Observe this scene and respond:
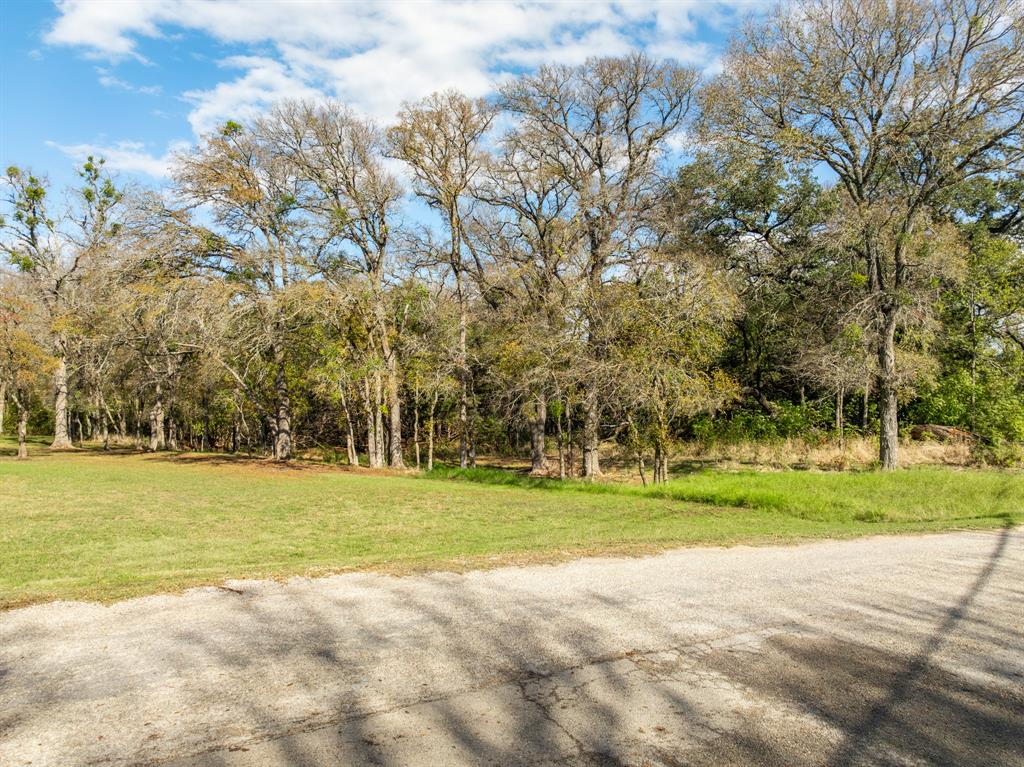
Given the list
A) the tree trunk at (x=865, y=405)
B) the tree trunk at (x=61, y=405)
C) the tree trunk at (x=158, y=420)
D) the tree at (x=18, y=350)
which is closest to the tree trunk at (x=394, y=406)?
the tree trunk at (x=158, y=420)

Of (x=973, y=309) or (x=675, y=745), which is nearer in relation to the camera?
(x=675, y=745)

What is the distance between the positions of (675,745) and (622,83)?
25751mm

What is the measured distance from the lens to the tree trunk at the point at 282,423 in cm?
2828

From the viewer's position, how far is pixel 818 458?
2467 centimetres

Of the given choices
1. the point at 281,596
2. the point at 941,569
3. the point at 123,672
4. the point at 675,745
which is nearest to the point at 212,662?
the point at 123,672

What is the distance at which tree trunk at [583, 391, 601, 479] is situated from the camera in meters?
18.2

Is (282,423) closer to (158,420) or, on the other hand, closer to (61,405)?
(158,420)

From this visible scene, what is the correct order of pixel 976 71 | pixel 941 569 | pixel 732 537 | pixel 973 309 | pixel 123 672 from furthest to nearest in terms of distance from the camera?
pixel 973 309
pixel 976 71
pixel 732 537
pixel 941 569
pixel 123 672

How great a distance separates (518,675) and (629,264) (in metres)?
18.3

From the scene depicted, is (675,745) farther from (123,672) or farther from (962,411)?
(962,411)

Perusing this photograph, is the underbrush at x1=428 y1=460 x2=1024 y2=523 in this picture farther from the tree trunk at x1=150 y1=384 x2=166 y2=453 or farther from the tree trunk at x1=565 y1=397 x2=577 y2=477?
the tree trunk at x1=150 y1=384 x2=166 y2=453

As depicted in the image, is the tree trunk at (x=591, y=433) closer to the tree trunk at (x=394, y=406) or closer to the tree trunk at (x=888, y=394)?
the tree trunk at (x=394, y=406)

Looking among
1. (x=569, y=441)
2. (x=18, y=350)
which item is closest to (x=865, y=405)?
(x=569, y=441)

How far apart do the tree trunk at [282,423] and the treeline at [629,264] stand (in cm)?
18
